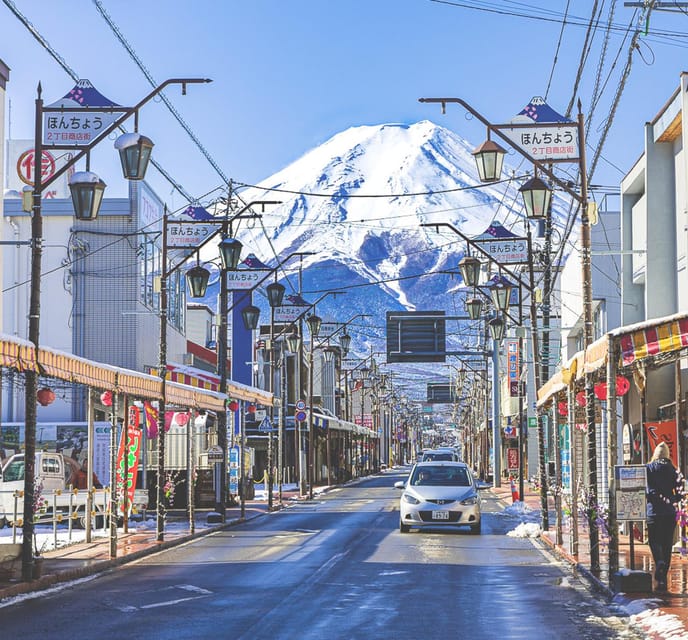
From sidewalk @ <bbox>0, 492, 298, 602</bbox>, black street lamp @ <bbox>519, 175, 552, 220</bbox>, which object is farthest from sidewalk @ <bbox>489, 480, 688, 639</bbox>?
sidewalk @ <bbox>0, 492, 298, 602</bbox>

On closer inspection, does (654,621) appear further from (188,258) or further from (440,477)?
(188,258)

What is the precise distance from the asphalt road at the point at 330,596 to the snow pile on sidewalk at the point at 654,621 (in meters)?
0.21

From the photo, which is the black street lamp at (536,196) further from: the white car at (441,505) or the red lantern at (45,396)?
the red lantern at (45,396)

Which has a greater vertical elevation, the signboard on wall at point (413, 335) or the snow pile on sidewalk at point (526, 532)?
the signboard on wall at point (413, 335)

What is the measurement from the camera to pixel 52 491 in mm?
32250

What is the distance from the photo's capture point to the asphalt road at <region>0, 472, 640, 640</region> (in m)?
12.5

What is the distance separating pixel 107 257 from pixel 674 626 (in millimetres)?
35456

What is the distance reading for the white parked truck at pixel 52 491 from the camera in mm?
29906

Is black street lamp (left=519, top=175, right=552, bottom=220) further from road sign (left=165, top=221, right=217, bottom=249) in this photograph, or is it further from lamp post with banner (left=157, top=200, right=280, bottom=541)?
road sign (left=165, top=221, right=217, bottom=249)

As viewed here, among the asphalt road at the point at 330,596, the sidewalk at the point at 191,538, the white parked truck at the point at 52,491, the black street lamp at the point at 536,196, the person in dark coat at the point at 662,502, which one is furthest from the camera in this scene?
the white parked truck at the point at 52,491

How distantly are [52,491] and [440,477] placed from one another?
10.6 m

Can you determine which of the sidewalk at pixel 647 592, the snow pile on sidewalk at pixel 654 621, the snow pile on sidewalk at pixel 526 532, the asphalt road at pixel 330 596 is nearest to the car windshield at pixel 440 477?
the snow pile on sidewalk at pixel 526 532

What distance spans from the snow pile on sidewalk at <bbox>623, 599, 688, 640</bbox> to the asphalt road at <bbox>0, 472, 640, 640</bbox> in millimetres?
206

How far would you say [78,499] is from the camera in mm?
30844
